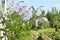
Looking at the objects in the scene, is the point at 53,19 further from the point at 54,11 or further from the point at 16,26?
the point at 16,26

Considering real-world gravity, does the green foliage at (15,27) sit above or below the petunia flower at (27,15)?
below

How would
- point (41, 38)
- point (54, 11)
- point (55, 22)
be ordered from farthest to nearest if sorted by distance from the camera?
point (54, 11)
point (55, 22)
point (41, 38)

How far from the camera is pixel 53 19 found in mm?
13391

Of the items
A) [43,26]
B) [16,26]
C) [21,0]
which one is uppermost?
[21,0]

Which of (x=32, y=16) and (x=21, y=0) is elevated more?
(x=21, y=0)

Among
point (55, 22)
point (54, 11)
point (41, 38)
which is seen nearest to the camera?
point (41, 38)

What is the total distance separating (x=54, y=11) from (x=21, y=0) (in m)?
10.2

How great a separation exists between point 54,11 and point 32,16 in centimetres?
1012

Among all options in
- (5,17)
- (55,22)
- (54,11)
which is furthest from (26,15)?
(54,11)

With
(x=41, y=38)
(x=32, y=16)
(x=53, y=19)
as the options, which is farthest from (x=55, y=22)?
(x=32, y=16)

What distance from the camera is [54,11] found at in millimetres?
13883

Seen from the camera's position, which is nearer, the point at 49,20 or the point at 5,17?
the point at 5,17

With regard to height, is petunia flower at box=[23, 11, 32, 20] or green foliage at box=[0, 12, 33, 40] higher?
petunia flower at box=[23, 11, 32, 20]

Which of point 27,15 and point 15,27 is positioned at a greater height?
point 27,15
